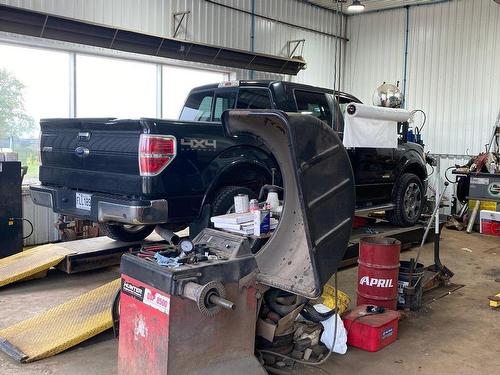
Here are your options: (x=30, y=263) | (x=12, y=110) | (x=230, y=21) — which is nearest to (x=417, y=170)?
(x=230, y=21)

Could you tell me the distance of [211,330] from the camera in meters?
2.57

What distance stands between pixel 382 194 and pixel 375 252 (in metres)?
2.66

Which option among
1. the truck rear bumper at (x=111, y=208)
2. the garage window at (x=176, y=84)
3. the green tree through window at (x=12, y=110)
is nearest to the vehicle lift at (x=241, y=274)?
the truck rear bumper at (x=111, y=208)

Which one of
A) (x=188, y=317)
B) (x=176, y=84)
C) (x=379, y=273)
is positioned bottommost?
(x=379, y=273)

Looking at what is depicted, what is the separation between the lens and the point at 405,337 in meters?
3.68

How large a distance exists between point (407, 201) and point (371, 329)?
146 inches

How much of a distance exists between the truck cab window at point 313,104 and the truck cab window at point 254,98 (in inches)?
13.5

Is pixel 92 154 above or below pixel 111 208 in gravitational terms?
above

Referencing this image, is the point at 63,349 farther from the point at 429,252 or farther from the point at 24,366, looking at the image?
the point at 429,252

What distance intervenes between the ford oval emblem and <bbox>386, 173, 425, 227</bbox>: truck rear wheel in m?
4.16

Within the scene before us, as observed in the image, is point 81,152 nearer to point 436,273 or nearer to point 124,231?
point 124,231

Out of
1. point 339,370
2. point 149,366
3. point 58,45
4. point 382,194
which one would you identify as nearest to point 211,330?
point 149,366

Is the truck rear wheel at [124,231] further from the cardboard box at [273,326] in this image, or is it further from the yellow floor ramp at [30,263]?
the cardboard box at [273,326]

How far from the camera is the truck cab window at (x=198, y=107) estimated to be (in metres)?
5.39
